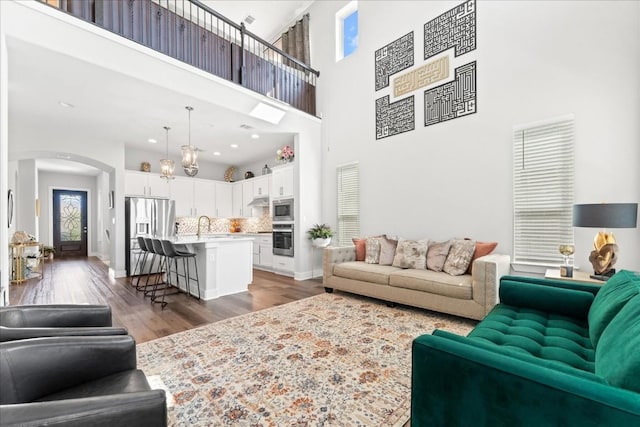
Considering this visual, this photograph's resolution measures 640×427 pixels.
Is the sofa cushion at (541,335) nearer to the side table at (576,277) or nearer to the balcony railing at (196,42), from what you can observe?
the side table at (576,277)

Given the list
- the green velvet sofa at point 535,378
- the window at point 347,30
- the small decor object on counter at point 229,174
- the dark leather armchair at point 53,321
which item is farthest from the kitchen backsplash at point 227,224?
the green velvet sofa at point 535,378

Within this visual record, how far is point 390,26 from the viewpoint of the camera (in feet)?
15.8

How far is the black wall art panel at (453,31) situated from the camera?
3881 millimetres

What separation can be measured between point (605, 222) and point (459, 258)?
140 cm

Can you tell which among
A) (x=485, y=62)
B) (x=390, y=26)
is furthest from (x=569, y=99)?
(x=390, y=26)

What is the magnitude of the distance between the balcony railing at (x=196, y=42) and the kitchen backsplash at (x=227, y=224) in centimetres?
316

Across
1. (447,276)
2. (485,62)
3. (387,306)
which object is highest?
(485,62)

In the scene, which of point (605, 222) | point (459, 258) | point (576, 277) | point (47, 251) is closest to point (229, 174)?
point (47, 251)

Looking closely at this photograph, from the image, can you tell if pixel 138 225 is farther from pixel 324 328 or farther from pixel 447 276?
pixel 447 276

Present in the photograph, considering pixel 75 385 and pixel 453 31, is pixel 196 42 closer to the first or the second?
pixel 453 31

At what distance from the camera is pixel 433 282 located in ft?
10.9

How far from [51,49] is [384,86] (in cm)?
434

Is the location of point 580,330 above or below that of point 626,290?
below

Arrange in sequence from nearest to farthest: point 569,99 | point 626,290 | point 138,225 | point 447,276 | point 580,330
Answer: point 626,290 < point 580,330 < point 569,99 < point 447,276 < point 138,225
